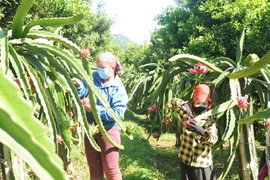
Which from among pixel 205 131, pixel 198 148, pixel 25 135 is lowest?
pixel 198 148

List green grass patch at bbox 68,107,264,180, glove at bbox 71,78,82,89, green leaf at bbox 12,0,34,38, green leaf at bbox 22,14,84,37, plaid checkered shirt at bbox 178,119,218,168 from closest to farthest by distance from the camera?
green leaf at bbox 12,0,34,38 < green leaf at bbox 22,14,84,37 < glove at bbox 71,78,82,89 < plaid checkered shirt at bbox 178,119,218,168 < green grass patch at bbox 68,107,264,180

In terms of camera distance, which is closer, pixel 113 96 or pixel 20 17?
pixel 20 17

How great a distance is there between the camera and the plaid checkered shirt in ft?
7.76

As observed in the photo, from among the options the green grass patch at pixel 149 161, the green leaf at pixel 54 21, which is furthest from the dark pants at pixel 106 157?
the green leaf at pixel 54 21

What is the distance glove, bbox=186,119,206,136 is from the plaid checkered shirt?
3.3 inches

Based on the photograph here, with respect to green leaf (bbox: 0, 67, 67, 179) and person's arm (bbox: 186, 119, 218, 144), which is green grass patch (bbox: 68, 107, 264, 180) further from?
green leaf (bbox: 0, 67, 67, 179)

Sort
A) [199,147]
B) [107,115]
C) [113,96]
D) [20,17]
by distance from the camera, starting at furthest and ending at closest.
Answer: [199,147], [113,96], [107,115], [20,17]

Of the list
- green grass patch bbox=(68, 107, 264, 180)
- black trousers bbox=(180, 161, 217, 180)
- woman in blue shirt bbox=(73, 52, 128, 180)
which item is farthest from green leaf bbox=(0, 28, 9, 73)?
green grass patch bbox=(68, 107, 264, 180)

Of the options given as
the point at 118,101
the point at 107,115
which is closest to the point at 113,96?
the point at 118,101

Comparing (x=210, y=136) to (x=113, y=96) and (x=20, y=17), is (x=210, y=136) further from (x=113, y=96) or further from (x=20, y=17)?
(x=20, y=17)

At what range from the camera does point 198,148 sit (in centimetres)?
242

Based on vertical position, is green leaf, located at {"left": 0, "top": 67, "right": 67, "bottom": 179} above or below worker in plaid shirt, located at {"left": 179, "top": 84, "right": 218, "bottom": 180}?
above

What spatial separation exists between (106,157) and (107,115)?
0.95ft

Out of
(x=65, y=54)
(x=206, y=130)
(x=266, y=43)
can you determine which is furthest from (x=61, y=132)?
(x=266, y=43)
